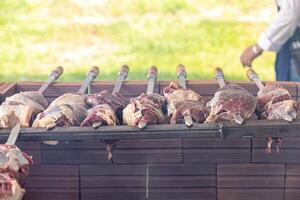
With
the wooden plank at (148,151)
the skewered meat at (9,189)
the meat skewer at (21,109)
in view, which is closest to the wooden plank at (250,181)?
the wooden plank at (148,151)

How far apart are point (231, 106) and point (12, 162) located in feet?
2.99

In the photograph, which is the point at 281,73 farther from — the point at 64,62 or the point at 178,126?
the point at 64,62

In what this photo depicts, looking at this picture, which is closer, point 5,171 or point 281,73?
point 5,171

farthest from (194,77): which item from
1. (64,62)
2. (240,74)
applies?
(64,62)

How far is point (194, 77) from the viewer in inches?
261

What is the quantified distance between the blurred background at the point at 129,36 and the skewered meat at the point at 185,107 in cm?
399

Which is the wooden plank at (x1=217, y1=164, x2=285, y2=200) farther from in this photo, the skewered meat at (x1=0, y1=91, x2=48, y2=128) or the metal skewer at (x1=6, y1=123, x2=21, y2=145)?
the metal skewer at (x1=6, y1=123, x2=21, y2=145)

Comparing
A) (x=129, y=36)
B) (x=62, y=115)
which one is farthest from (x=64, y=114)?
(x=129, y=36)

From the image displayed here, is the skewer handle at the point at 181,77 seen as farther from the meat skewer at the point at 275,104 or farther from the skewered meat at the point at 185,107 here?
the meat skewer at the point at 275,104

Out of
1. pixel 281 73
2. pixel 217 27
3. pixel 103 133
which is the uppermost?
pixel 217 27

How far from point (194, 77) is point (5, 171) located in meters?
4.72

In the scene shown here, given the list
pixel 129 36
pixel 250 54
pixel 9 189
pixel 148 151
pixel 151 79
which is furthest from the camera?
pixel 129 36

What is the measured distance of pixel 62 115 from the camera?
2.35 metres

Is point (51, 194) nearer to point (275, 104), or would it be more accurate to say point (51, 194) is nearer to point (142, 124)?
point (142, 124)
